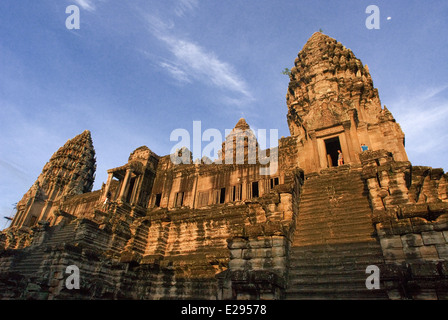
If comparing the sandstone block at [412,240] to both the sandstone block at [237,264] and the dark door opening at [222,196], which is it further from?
the dark door opening at [222,196]

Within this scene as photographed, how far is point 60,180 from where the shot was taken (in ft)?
124

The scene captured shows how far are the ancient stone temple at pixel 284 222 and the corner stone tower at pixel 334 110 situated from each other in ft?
0.24

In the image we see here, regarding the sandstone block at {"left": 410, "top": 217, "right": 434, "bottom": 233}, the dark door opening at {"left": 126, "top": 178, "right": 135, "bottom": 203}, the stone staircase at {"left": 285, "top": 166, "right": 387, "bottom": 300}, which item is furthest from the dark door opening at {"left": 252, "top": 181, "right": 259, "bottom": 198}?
the sandstone block at {"left": 410, "top": 217, "right": 434, "bottom": 233}

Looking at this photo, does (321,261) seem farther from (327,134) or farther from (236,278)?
(327,134)

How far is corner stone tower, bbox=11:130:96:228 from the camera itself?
3192 cm

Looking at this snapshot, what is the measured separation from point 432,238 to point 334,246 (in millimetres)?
2468

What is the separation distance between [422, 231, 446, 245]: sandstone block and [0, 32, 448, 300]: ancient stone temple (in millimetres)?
26

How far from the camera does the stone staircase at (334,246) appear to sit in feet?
22.9

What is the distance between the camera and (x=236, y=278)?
7047mm

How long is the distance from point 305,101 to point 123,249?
1507 cm

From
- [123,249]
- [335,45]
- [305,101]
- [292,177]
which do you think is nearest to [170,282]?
[123,249]

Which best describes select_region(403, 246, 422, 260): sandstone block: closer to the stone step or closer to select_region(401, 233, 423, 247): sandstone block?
select_region(401, 233, 423, 247): sandstone block

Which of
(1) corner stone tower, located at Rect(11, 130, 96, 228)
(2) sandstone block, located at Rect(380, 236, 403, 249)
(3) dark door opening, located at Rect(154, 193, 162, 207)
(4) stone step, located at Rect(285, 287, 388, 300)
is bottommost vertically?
(4) stone step, located at Rect(285, 287, 388, 300)

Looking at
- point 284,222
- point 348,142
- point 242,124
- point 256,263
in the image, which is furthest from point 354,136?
point 242,124
